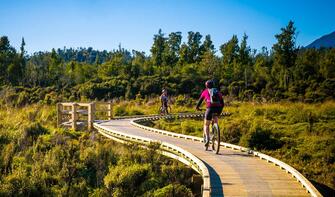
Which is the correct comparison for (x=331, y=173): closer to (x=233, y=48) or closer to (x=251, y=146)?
(x=251, y=146)

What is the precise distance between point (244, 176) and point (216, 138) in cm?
304

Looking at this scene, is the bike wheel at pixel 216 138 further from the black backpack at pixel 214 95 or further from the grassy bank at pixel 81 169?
the grassy bank at pixel 81 169

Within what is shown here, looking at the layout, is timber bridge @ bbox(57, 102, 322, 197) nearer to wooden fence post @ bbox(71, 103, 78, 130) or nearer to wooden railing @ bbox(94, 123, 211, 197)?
wooden railing @ bbox(94, 123, 211, 197)

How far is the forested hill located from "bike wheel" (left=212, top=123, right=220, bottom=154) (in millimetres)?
36995

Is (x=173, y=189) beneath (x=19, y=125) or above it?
beneath

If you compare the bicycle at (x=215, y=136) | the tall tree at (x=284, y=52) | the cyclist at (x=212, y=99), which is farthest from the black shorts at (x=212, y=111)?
the tall tree at (x=284, y=52)

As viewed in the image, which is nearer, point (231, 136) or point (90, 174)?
point (90, 174)

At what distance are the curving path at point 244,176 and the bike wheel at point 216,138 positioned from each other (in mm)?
206

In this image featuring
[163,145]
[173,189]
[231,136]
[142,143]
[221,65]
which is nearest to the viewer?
[173,189]

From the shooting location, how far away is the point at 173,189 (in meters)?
10.3

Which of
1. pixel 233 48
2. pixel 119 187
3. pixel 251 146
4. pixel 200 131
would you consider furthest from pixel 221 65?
pixel 119 187

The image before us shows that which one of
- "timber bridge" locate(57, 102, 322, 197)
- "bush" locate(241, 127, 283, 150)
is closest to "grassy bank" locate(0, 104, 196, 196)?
"timber bridge" locate(57, 102, 322, 197)

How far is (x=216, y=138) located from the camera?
1274 centimetres

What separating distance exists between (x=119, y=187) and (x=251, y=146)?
5.88m
